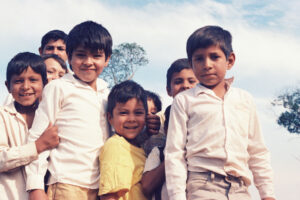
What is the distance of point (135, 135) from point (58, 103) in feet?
2.17

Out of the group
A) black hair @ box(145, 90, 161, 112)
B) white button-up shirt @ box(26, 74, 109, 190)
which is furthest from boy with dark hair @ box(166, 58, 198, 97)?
white button-up shirt @ box(26, 74, 109, 190)

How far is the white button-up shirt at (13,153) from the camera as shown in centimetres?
278

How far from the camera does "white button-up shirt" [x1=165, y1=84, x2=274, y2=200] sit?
99.7 inches

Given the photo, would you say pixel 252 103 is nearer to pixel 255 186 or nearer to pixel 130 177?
pixel 255 186

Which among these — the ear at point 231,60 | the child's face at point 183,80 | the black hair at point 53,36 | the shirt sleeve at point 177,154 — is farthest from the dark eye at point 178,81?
the black hair at point 53,36

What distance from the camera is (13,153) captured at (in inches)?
110

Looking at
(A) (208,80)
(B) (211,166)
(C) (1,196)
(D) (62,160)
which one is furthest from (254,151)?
(C) (1,196)

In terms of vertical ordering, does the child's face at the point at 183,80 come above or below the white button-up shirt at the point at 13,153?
above

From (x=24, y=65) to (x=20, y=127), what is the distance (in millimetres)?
543

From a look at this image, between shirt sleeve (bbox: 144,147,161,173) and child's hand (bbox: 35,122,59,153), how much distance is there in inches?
27.7

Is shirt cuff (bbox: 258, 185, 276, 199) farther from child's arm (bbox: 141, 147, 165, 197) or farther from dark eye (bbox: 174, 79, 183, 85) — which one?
dark eye (bbox: 174, 79, 183, 85)

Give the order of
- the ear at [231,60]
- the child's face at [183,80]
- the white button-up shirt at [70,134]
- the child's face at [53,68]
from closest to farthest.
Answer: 1. the white button-up shirt at [70,134]
2. the ear at [231,60]
3. the child's face at [183,80]
4. the child's face at [53,68]

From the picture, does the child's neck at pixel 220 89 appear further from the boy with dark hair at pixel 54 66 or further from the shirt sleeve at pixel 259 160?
the boy with dark hair at pixel 54 66

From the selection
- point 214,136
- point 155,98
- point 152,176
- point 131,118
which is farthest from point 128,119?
point 155,98
